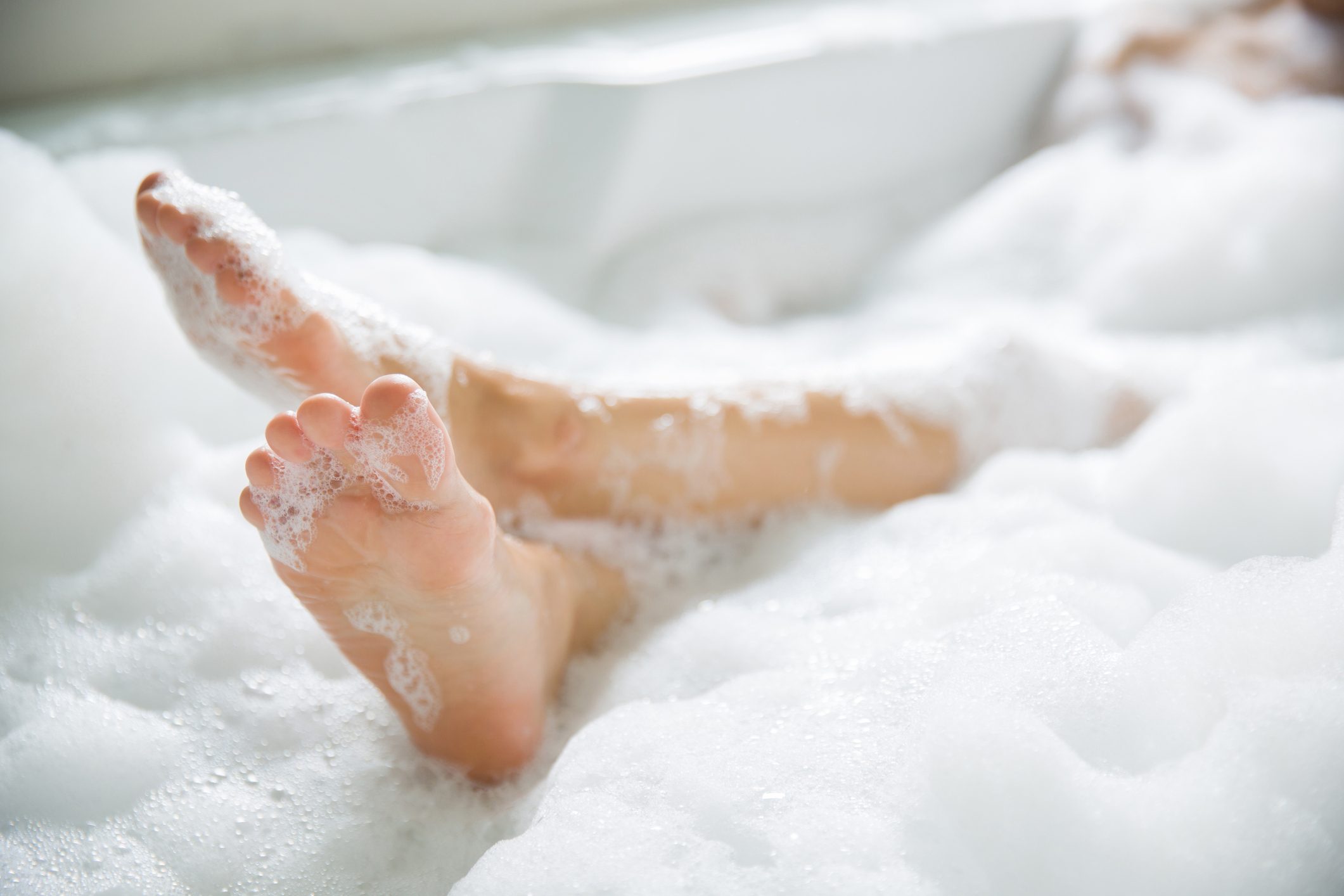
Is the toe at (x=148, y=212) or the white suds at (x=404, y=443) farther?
the toe at (x=148, y=212)

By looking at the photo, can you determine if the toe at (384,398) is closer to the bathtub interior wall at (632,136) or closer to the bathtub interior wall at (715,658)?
the bathtub interior wall at (715,658)

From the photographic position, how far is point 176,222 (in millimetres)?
670

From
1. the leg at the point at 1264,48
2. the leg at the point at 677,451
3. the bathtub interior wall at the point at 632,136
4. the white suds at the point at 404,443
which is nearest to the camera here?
the white suds at the point at 404,443

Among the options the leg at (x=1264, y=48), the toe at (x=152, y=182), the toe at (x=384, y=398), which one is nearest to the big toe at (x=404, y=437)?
the toe at (x=384, y=398)

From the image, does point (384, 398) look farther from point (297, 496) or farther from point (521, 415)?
point (521, 415)

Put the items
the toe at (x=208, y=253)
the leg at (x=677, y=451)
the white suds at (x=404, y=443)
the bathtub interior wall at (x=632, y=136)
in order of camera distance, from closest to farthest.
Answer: the white suds at (x=404, y=443), the toe at (x=208, y=253), the leg at (x=677, y=451), the bathtub interior wall at (x=632, y=136)

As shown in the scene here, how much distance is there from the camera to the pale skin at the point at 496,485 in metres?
0.56

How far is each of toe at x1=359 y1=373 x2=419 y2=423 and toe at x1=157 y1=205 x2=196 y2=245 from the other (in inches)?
8.9

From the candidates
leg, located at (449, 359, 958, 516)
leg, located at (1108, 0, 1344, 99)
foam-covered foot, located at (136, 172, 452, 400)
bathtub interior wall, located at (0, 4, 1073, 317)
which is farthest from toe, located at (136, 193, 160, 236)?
leg, located at (1108, 0, 1344, 99)

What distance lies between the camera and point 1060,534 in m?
0.77

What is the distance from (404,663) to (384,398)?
18cm

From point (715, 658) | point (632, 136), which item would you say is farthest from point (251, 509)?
point (632, 136)

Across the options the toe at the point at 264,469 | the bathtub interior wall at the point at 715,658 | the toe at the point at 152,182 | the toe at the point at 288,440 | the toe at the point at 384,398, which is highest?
the toe at the point at 152,182

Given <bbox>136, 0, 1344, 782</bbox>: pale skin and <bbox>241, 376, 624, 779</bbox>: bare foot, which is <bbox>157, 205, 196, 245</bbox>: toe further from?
<bbox>241, 376, 624, 779</bbox>: bare foot
